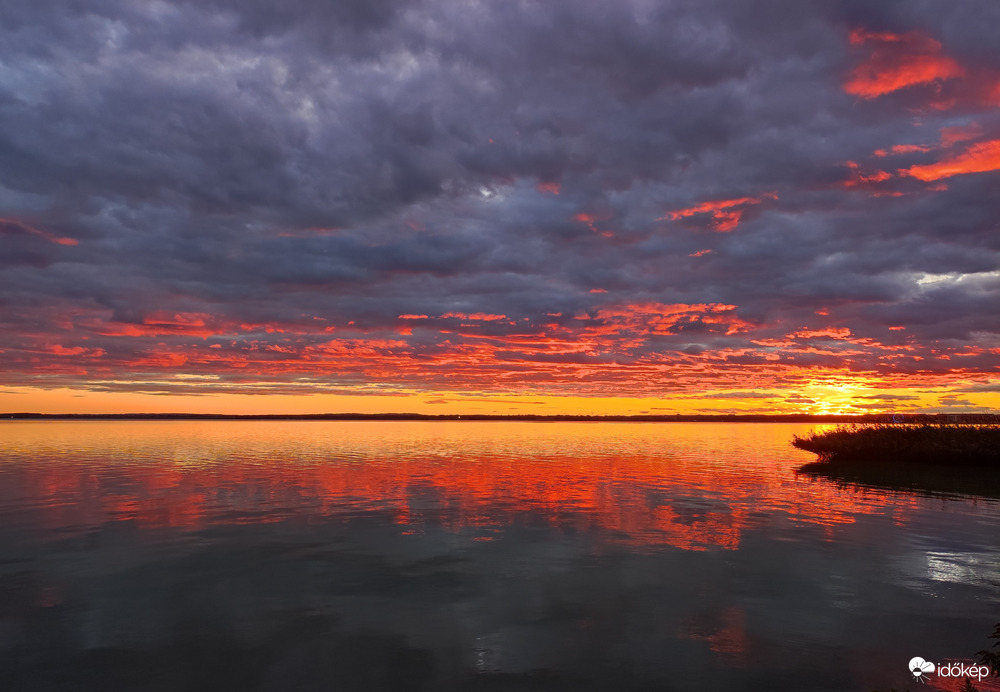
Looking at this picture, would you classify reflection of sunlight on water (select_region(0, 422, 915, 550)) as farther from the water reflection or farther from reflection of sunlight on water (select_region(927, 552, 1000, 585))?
reflection of sunlight on water (select_region(927, 552, 1000, 585))

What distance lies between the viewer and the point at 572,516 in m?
30.2

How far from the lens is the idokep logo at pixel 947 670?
39.3 ft

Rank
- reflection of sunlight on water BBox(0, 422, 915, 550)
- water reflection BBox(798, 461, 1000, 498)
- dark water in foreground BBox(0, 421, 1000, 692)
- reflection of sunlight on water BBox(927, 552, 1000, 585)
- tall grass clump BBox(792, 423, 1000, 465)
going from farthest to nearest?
tall grass clump BBox(792, 423, 1000, 465), water reflection BBox(798, 461, 1000, 498), reflection of sunlight on water BBox(0, 422, 915, 550), reflection of sunlight on water BBox(927, 552, 1000, 585), dark water in foreground BBox(0, 421, 1000, 692)

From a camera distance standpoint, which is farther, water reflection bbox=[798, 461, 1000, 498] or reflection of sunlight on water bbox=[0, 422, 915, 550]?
water reflection bbox=[798, 461, 1000, 498]

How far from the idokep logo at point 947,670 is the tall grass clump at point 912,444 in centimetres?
5954

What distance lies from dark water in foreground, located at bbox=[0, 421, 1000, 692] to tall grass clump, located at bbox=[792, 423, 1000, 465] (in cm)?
2821

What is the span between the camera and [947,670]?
12.2 meters

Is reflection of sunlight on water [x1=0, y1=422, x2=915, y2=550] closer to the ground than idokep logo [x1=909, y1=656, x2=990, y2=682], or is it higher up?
closer to the ground

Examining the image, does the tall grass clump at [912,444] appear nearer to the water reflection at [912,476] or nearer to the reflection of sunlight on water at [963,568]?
the water reflection at [912,476]

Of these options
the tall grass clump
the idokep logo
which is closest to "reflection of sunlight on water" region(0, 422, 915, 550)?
the tall grass clump

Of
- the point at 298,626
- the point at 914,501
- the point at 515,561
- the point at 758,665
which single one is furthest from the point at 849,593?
the point at 914,501

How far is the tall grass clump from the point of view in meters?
59.7

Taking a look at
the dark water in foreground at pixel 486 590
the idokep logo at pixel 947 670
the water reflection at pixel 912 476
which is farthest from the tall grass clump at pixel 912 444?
the idokep logo at pixel 947 670

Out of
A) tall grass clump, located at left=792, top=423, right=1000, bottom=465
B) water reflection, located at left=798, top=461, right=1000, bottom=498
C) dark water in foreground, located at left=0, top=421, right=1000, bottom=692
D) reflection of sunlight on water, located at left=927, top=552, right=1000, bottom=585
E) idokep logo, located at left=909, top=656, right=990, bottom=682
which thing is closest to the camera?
idokep logo, located at left=909, top=656, right=990, bottom=682
